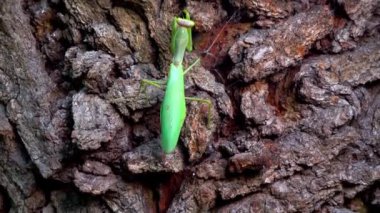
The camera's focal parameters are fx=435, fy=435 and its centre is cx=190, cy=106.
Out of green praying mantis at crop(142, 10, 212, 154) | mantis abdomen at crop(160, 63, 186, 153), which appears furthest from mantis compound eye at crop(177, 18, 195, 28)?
mantis abdomen at crop(160, 63, 186, 153)

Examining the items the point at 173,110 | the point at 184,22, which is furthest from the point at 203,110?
the point at 184,22

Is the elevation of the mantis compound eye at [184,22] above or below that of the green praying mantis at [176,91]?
above

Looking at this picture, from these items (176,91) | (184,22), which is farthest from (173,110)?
(184,22)

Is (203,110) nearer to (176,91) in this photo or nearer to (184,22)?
(176,91)

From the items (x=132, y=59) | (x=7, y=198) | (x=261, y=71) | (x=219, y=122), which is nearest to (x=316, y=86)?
(x=261, y=71)

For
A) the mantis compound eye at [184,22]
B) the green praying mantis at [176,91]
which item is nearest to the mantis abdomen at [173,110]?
the green praying mantis at [176,91]

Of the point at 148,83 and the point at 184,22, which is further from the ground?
the point at 184,22

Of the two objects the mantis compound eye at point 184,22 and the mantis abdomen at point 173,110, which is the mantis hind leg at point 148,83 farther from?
the mantis compound eye at point 184,22
